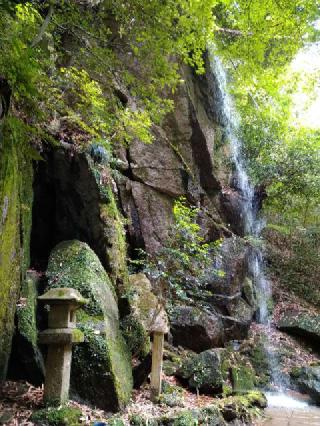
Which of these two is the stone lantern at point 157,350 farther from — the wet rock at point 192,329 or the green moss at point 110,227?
the wet rock at point 192,329

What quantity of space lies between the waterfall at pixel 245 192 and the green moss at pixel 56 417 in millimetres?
9737

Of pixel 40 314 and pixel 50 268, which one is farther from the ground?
pixel 50 268

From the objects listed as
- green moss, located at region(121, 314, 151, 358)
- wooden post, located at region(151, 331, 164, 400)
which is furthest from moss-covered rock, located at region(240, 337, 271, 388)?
wooden post, located at region(151, 331, 164, 400)

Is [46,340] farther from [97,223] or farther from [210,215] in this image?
[210,215]

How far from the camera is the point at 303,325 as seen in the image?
12.1 meters

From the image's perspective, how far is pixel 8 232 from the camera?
190 inches

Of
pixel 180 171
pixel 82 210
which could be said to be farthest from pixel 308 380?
pixel 82 210

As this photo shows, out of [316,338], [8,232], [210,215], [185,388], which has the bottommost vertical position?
[185,388]

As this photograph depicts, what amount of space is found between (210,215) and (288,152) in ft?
14.2

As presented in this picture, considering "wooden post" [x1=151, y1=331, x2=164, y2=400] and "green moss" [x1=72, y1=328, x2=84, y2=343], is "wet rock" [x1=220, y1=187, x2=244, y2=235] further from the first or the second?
"green moss" [x1=72, y1=328, x2=84, y2=343]

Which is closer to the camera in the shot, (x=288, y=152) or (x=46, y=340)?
(x=46, y=340)

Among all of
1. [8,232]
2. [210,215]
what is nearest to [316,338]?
[210,215]

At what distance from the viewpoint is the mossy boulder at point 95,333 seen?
16.6ft

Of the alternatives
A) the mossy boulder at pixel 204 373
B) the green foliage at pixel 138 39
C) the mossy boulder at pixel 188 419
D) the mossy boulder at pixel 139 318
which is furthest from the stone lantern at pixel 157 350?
the green foliage at pixel 138 39
